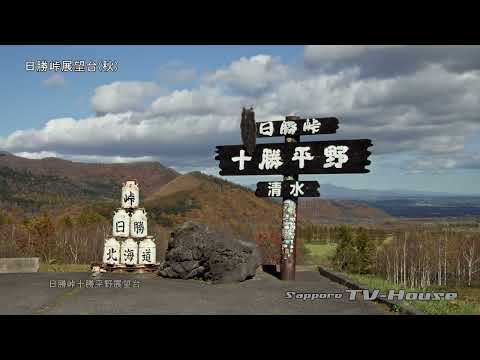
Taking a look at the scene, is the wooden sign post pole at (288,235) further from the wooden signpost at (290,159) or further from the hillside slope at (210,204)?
the hillside slope at (210,204)

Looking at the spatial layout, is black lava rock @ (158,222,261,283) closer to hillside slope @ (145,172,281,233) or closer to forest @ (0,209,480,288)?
forest @ (0,209,480,288)

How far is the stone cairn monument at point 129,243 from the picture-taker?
1332 cm

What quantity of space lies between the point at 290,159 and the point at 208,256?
322cm

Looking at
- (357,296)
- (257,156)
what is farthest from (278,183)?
(357,296)

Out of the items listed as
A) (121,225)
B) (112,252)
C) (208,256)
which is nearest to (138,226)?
(121,225)

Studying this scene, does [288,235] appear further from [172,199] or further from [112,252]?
[172,199]

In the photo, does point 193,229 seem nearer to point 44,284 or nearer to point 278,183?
point 278,183

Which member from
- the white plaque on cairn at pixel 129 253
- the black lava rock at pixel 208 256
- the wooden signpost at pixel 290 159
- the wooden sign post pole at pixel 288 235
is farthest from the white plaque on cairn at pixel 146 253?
the wooden sign post pole at pixel 288 235

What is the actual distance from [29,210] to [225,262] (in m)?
60.8

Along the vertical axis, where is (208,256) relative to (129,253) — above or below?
above

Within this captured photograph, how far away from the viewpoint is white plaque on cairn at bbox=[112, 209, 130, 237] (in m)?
13.5

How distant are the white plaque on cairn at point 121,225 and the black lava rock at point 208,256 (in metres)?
1.72

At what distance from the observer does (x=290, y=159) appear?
1174 cm

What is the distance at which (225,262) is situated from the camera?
444 inches
